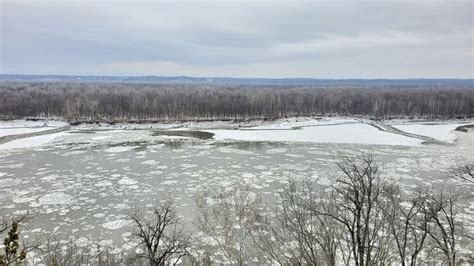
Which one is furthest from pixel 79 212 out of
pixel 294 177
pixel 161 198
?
pixel 294 177

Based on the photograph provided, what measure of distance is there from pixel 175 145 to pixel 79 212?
15726 mm

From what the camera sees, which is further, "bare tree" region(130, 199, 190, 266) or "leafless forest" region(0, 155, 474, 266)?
"leafless forest" region(0, 155, 474, 266)

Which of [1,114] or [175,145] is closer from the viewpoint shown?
[175,145]

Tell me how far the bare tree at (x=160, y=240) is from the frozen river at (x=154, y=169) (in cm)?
87

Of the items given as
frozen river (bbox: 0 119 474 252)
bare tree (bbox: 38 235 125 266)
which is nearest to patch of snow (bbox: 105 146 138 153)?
frozen river (bbox: 0 119 474 252)

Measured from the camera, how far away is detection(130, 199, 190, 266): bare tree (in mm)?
6446

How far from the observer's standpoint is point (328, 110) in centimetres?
6662

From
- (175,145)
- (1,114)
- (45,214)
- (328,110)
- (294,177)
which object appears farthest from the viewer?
(328,110)

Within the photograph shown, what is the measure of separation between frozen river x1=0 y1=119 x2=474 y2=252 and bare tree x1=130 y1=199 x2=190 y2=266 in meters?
0.87

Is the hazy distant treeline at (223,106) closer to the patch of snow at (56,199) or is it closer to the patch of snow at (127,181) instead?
the patch of snow at (127,181)

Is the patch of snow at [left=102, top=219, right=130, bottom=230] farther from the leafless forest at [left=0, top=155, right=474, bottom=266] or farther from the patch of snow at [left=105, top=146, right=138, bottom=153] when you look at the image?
the patch of snow at [left=105, top=146, right=138, bottom=153]

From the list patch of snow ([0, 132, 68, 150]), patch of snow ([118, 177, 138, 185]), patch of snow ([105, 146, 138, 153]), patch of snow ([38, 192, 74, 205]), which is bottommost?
patch of snow ([0, 132, 68, 150])

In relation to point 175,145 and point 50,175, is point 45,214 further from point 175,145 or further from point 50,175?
point 175,145

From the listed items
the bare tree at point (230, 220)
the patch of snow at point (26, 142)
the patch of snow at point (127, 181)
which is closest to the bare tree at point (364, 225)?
the bare tree at point (230, 220)
